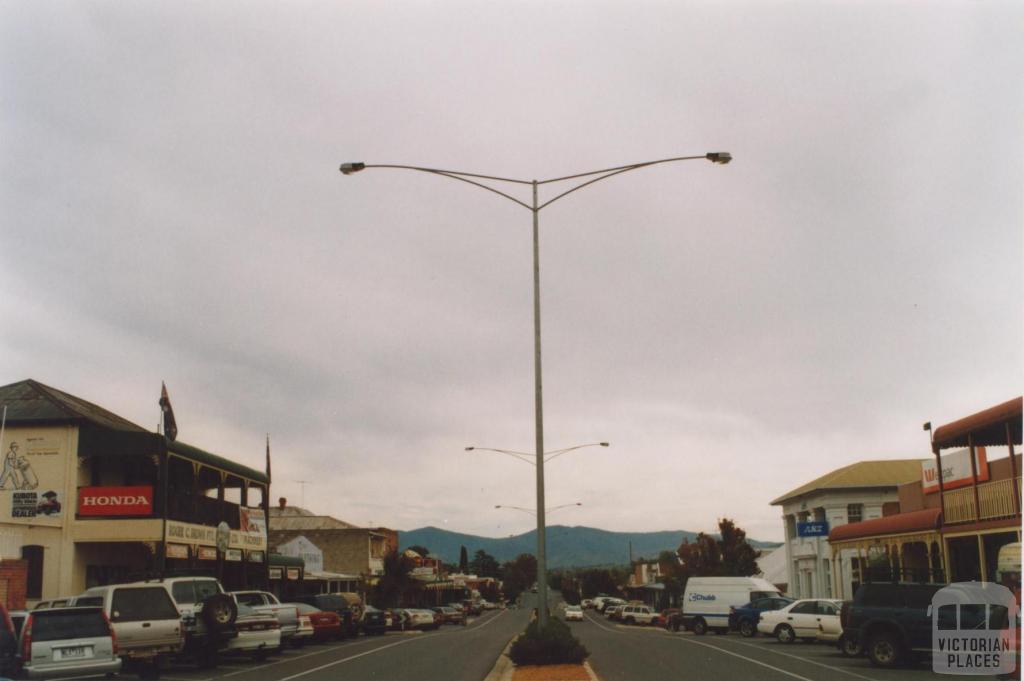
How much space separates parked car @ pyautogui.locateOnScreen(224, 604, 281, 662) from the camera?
23.2 metres

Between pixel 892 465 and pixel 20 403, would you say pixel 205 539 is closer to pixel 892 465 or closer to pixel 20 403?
pixel 20 403

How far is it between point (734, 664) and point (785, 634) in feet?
41.5

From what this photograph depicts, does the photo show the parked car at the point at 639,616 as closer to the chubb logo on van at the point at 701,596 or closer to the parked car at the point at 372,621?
the chubb logo on van at the point at 701,596

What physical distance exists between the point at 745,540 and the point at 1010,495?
143 feet

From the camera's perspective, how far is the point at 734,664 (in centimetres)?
2231

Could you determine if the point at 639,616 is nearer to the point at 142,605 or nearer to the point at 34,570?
the point at 34,570

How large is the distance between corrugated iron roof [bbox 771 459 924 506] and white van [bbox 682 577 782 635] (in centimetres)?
1530

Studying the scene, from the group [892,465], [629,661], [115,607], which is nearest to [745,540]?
[892,465]

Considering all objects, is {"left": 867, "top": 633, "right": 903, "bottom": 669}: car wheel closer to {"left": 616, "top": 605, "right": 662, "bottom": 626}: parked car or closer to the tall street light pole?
the tall street light pole

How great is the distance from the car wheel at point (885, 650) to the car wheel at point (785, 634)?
469 inches

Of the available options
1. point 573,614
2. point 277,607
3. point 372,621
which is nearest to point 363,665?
point 277,607

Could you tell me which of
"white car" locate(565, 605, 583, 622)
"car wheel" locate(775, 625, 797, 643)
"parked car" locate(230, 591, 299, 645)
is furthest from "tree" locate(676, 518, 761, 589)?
"parked car" locate(230, 591, 299, 645)

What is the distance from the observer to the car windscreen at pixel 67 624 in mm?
16109

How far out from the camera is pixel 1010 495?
1107 inches
